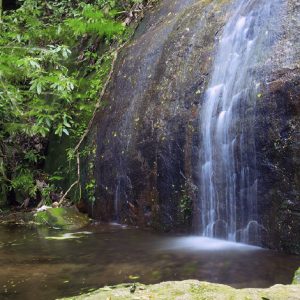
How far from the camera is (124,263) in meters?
4.23

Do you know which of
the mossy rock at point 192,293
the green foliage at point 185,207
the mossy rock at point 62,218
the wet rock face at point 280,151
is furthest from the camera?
the mossy rock at point 62,218

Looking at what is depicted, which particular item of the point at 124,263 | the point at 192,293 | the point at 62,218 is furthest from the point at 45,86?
the point at 192,293

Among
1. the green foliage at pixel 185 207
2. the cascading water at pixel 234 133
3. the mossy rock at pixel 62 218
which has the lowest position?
the mossy rock at pixel 62 218

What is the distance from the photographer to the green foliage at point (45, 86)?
7628 mm

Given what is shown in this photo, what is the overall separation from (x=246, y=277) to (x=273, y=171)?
4.52 feet

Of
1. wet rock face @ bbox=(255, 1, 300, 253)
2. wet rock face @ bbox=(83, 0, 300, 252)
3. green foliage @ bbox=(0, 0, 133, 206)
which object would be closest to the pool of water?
wet rock face @ bbox=(255, 1, 300, 253)

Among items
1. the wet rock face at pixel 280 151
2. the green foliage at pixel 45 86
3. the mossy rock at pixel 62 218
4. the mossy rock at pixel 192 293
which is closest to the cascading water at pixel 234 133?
the wet rock face at pixel 280 151

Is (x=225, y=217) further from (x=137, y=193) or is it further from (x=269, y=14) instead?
(x=269, y=14)

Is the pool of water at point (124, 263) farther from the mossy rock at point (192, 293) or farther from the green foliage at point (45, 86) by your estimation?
the green foliage at point (45, 86)

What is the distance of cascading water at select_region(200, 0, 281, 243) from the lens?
193 inches

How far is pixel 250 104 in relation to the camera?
496 cm

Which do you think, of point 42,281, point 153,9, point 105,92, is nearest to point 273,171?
point 42,281

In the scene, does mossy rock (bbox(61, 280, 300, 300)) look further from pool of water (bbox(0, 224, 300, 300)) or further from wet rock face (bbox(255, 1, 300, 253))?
wet rock face (bbox(255, 1, 300, 253))

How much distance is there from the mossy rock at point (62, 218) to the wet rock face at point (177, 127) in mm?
318
